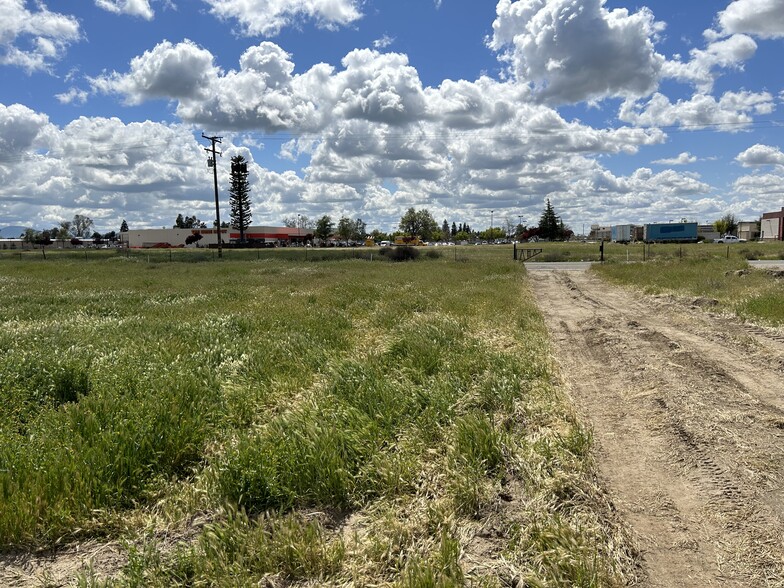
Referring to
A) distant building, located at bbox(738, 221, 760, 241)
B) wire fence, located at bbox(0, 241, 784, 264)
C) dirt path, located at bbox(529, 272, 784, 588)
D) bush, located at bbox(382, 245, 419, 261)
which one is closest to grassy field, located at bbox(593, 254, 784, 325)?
dirt path, located at bbox(529, 272, 784, 588)

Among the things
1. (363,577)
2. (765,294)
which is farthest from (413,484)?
(765,294)

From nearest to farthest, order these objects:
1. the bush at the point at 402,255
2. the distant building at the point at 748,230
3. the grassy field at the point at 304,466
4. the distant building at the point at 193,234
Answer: the grassy field at the point at 304,466 → the bush at the point at 402,255 → the distant building at the point at 193,234 → the distant building at the point at 748,230

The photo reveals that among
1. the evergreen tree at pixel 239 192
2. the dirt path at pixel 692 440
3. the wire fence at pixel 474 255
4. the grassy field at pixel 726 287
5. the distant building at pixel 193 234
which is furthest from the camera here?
the distant building at pixel 193 234

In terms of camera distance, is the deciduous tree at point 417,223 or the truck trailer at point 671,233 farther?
the deciduous tree at point 417,223

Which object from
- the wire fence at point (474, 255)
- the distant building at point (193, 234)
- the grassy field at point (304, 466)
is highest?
the distant building at point (193, 234)

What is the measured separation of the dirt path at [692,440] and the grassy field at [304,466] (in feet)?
1.22

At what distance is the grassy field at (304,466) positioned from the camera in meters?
3.30

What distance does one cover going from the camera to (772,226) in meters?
128

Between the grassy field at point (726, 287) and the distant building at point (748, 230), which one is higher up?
the distant building at point (748, 230)

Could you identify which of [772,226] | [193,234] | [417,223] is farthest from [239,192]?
[772,226]

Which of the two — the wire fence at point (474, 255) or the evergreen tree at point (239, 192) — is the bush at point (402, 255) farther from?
the evergreen tree at point (239, 192)

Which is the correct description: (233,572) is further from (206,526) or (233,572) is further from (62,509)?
(62,509)

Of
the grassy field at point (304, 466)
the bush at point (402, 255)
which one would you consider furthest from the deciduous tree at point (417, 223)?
the grassy field at point (304, 466)

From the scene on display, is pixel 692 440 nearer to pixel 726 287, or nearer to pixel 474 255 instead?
pixel 726 287
